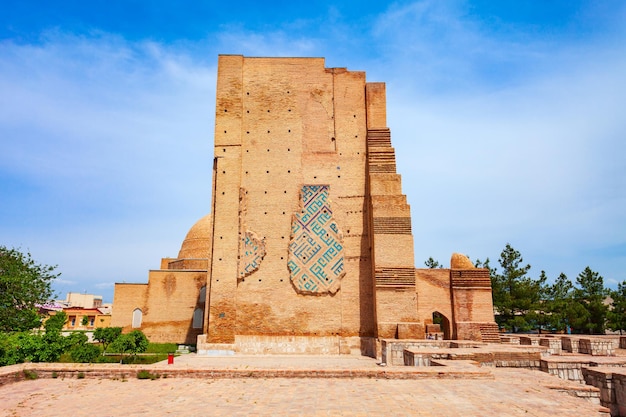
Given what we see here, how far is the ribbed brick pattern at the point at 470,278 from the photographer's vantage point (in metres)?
16.6

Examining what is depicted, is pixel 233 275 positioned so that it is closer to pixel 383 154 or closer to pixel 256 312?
pixel 256 312

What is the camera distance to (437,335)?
17.4 metres

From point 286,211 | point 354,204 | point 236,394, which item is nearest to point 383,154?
point 354,204

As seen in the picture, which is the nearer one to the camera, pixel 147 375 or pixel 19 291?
pixel 147 375

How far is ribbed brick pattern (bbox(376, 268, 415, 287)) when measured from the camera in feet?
49.3

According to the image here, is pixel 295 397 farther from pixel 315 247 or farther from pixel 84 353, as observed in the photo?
pixel 315 247

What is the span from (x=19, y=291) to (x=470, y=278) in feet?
53.1

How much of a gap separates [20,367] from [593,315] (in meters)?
25.8

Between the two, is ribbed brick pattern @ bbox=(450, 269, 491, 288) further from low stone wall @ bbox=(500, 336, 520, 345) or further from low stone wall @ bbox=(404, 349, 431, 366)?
low stone wall @ bbox=(404, 349, 431, 366)

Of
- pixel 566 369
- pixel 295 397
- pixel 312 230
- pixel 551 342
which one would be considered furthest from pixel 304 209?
pixel 295 397

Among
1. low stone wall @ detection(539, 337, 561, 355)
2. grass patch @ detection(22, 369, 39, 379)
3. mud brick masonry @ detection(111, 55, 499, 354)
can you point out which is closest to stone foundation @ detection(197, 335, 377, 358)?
mud brick masonry @ detection(111, 55, 499, 354)

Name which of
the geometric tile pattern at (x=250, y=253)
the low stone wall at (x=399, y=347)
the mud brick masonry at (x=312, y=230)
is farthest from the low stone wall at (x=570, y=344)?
the geometric tile pattern at (x=250, y=253)

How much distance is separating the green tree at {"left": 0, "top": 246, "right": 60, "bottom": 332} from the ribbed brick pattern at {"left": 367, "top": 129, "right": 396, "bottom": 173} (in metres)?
13.1

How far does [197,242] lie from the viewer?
83.3 feet
